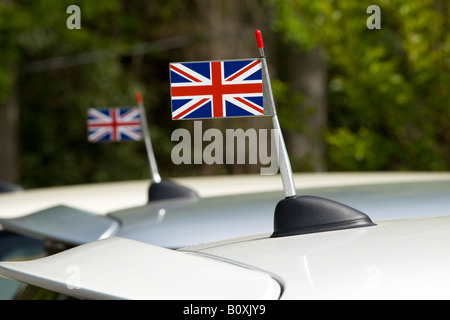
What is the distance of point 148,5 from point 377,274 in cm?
1638

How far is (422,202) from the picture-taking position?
6.79ft

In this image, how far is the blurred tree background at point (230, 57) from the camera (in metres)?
6.13

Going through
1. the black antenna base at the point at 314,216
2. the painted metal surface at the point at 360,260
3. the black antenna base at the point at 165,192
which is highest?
the black antenna base at the point at 314,216

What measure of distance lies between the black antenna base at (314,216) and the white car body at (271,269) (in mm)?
24

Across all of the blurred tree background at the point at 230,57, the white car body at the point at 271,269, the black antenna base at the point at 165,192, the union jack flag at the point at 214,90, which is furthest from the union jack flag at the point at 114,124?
the blurred tree background at the point at 230,57

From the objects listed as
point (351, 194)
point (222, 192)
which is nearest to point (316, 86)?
point (222, 192)

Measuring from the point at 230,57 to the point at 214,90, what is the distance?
9091 millimetres

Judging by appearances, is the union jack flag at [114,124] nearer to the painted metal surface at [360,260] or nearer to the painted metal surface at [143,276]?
the painted metal surface at [360,260]

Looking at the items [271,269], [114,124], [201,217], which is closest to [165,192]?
[114,124]

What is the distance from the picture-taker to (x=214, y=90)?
1.54 meters

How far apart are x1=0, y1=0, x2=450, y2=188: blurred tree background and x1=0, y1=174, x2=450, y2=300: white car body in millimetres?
4655

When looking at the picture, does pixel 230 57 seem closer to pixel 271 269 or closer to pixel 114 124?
pixel 114 124

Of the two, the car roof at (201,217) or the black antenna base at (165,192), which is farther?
the black antenna base at (165,192)
